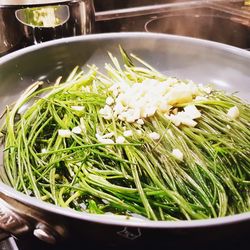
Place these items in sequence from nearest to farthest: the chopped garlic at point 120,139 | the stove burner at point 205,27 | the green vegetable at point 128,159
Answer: the green vegetable at point 128,159 → the chopped garlic at point 120,139 → the stove burner at point 205,27

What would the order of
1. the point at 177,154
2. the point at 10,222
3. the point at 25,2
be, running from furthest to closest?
the point at 25,2 < the point at 177,154 < the point at 10,222

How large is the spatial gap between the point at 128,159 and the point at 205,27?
127 cm

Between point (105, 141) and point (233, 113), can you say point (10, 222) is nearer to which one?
point (105, 141)

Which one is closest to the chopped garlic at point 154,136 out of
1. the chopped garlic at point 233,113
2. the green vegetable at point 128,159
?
the green vegetable at point 128,159

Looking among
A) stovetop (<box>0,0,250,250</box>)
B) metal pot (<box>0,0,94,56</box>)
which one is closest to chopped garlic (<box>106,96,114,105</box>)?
metal pot (<box>0,0,94,56</box>)

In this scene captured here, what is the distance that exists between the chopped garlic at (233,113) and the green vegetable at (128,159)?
0.02 meters

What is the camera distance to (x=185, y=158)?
0.89m

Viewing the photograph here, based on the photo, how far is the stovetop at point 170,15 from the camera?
183 centimetres

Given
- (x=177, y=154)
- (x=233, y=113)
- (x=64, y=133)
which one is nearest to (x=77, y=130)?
(x=64, y=133)

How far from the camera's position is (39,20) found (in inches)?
50.7

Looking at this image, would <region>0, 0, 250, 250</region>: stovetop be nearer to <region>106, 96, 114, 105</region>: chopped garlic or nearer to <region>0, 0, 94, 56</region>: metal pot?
<region>0, 0, 94, 56</region>: metal pot

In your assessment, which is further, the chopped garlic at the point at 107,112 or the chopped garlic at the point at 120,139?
the chopped garlic at the point at 107,112

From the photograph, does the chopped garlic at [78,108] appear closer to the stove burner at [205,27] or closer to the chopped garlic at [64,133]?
the chopped garlic at [64,133]

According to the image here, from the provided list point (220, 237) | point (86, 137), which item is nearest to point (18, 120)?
point (86, 137)
